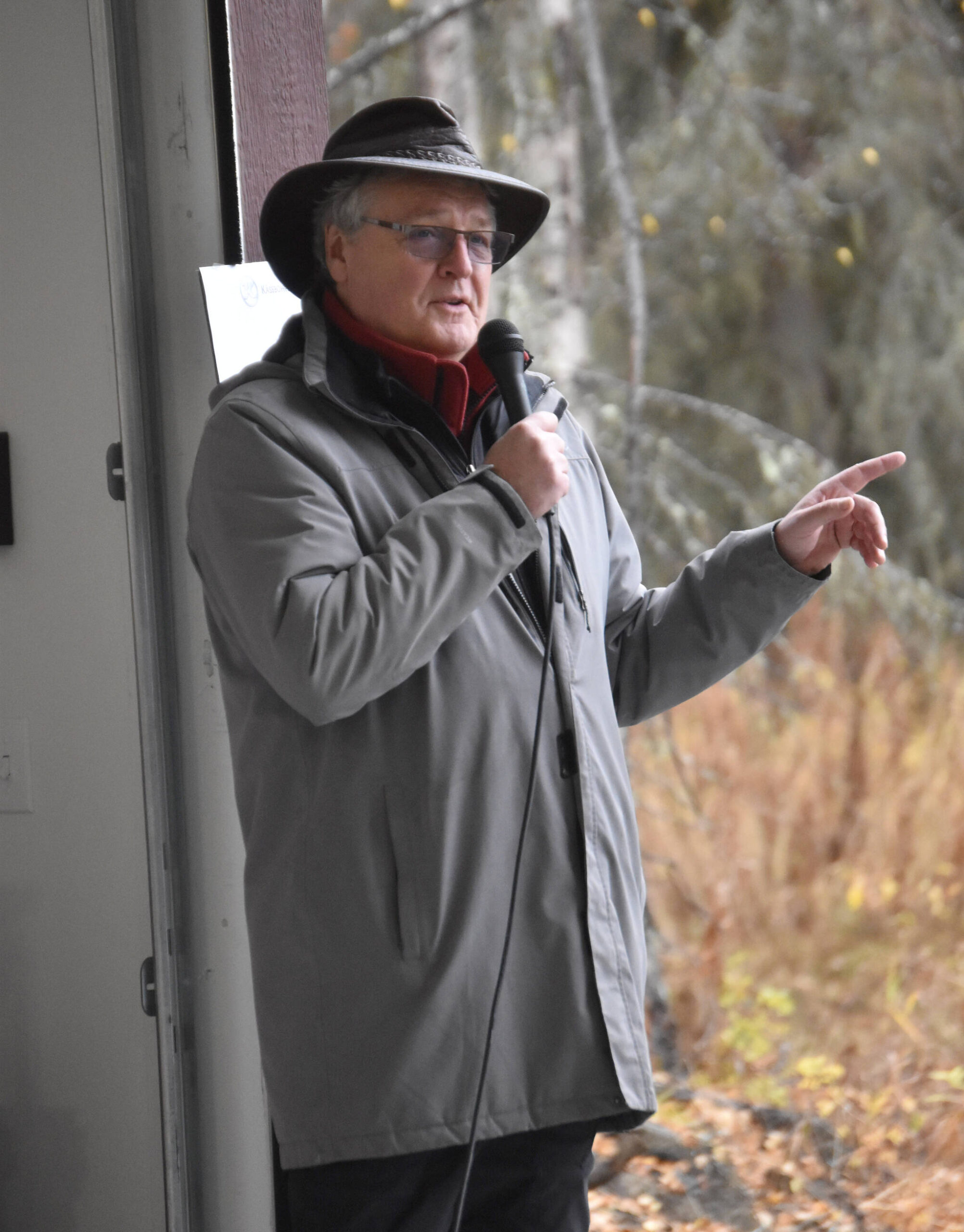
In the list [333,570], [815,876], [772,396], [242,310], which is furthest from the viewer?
[772,396]

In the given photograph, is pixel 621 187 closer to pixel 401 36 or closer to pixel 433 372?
pixel 401 36

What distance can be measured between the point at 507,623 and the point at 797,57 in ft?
9.10

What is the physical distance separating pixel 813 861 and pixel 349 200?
257cm

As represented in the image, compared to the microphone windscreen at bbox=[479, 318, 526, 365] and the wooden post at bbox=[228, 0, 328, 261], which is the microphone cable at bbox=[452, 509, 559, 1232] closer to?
the microphone windscreen at bbox=[479, 318, 526, 365]

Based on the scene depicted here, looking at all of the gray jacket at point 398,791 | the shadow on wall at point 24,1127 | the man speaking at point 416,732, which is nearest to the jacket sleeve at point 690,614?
the man speaking at point 416,732

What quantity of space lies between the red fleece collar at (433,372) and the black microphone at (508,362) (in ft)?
0.14

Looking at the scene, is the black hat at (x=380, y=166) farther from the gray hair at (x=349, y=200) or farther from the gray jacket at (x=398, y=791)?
the gray jacket at (x=398, y=791)

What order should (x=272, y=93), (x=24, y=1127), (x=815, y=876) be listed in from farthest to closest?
1. (x=815, y=876)
2. (x=24, y=1127)
3. (x=272, y=93)

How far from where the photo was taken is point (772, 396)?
348cm

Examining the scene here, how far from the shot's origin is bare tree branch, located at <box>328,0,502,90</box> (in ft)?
10.7

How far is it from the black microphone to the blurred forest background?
198 centimetres

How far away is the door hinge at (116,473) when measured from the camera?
5.39 feet

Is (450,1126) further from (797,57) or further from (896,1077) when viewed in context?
(797,57)

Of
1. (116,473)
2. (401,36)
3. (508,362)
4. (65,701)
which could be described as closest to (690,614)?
(508,362)
